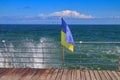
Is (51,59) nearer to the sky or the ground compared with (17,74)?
nearer to the ground

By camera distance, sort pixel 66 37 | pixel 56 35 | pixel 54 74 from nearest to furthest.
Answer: pixel 54 74
pixel 66 37
pixel 56 35

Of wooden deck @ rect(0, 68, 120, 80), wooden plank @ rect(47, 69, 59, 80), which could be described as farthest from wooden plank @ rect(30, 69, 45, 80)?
wooden plank @ rect(47, 69, 59, 80)

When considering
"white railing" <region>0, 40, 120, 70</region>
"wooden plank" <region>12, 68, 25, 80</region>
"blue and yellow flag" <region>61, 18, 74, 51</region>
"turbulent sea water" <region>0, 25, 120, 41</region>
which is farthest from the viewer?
"turbulent sea water" <region>0, 25, 120, 41</region>

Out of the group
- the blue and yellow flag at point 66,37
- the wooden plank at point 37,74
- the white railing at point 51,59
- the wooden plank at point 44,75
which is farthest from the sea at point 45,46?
the wooden plank at point 44,75

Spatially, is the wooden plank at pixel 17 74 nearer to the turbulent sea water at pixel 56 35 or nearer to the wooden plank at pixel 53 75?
the wooden plank at pixel 53 75

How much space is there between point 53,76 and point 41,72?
2.04 ft

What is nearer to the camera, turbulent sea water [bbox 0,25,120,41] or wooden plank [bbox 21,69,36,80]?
wooden plank [bbox 21,69,36,80]

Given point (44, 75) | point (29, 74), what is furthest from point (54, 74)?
point (29, 74)

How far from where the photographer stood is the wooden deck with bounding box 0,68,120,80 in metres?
6.69

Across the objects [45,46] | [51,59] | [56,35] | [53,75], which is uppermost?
[53,75]

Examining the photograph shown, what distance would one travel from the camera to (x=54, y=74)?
7.11 meters

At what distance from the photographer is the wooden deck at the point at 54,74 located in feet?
22.0

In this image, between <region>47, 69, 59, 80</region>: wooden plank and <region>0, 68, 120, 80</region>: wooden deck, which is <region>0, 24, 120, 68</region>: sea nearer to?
<region>0, 68, 120, 80</region>: wooden deck

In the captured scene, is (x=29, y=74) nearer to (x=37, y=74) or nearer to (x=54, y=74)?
(x=37, y=74)
